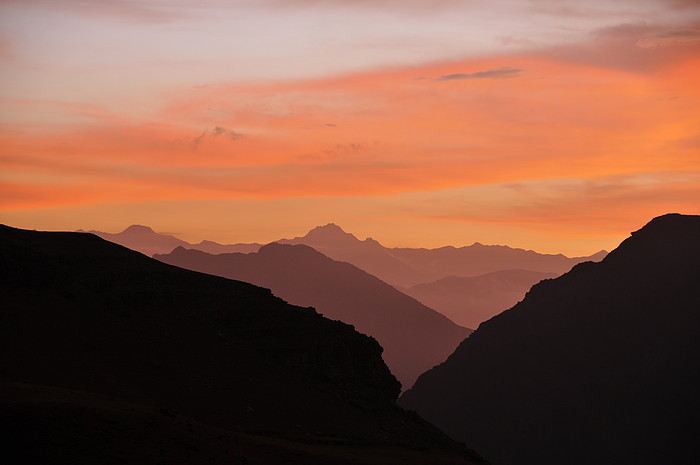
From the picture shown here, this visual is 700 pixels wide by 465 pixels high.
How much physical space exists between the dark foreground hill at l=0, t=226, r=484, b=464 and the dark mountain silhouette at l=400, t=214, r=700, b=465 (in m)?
47.2

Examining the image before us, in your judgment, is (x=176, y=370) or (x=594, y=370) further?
(x=594, y=370)

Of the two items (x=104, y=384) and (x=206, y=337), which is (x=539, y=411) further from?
(x=104, y=384)

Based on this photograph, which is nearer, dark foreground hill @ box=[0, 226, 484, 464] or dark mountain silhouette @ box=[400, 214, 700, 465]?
dark foreground hill @ box=[0, 226, 484, 464]

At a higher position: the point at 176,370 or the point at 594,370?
the point at 176,370

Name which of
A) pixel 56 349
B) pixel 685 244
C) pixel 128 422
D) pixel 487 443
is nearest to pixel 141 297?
pixel 56 349

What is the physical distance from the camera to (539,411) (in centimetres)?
12775

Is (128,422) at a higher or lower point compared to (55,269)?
lower

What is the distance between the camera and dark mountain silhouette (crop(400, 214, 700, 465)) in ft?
392

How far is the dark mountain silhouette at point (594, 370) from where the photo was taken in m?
120

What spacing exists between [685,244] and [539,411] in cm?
4160

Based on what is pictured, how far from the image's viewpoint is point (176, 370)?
70562 mm

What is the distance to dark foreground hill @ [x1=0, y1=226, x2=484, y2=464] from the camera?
157ft

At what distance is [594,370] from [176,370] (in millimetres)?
80251

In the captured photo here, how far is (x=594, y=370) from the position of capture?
130 meters
